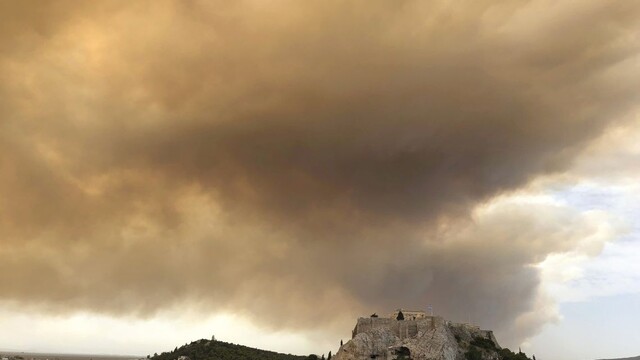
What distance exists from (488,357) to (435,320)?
683 inches

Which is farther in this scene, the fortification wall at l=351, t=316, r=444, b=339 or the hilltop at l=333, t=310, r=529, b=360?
the fortification wall at l=351, t=316, r=444, b=339

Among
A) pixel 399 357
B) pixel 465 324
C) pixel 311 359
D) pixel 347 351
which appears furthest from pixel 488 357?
pixel 311 359

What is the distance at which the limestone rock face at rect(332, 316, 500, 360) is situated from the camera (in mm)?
133125

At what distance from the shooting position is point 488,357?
459ft

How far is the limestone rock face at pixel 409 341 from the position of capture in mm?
133125

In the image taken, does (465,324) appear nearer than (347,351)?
No

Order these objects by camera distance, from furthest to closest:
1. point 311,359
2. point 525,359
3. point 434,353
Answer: point 311,359 < point 525,359 < point 434,353

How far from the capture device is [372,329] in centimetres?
14225

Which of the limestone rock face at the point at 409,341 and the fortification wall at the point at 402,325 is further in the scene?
the fortification wall at the point at 402,325

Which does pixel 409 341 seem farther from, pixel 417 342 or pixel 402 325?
pixel 402 325

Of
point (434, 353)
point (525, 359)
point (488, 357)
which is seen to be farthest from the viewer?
point (525, 359)

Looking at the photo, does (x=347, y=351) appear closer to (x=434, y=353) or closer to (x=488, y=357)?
(x=434, y=353)

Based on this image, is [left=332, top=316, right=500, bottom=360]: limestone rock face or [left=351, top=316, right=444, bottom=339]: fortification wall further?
[left=351, top=316, right=444, bottom=339]: fortification wall

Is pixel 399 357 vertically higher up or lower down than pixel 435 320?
lower down
